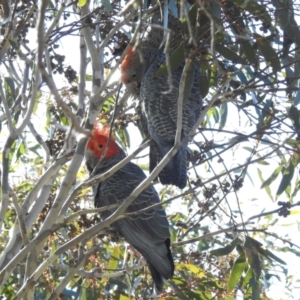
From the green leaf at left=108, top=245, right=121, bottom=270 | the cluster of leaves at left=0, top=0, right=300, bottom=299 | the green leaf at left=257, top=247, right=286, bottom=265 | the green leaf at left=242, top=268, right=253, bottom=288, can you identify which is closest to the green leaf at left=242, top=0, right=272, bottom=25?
the cluster of leaves at left=0, top=0, right=300, bottom=299

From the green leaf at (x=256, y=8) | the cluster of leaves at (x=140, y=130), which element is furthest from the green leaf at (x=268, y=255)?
the green leaf at (x=256, y=8)

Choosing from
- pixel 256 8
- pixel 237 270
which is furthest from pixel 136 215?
pixel 256 8

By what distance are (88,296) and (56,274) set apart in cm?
50

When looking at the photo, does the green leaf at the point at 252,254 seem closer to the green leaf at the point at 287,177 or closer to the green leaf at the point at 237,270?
the green leaf at the point at 237,270

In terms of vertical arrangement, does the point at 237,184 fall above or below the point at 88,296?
above

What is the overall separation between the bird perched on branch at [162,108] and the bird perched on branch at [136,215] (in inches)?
9.3

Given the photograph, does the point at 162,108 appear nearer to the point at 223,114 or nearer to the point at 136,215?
the point at 223,114

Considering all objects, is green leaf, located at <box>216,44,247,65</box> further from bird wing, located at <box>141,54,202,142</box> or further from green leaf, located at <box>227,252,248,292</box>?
green leaf, located at <box>227,252,248,292</box>

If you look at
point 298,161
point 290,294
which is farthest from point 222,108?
point 290,294

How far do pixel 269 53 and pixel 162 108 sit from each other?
1.07 metres

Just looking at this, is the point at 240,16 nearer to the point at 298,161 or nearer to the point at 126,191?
the point at 298,161

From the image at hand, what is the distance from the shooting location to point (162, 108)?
11.7 ft

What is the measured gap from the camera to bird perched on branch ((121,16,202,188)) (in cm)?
313

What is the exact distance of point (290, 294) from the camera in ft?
16.4
